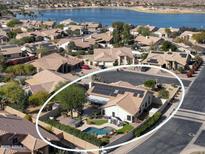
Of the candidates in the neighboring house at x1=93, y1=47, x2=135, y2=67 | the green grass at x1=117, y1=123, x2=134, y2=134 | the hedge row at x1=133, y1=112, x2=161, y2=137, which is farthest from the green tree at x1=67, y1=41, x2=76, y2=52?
the green grass at x1=117, y1=123, x2=134, y2=134

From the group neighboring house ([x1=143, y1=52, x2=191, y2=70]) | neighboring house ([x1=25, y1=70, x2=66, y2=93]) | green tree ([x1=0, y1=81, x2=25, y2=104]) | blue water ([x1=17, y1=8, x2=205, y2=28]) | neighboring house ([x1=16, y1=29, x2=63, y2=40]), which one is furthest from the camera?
blue water ([x1=17, y1=8, x2=205, y2=28])

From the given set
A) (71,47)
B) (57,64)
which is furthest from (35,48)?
(57,64)

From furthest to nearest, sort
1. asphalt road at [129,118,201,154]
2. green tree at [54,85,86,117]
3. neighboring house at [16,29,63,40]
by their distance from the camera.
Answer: neighboring house at [16,29,63,40]
green tree at [54,85,86,117]
asphalt road at [129,118,201,154]

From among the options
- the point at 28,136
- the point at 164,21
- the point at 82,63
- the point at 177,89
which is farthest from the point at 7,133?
the point at 164,21

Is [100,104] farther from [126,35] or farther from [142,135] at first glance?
[126,35]

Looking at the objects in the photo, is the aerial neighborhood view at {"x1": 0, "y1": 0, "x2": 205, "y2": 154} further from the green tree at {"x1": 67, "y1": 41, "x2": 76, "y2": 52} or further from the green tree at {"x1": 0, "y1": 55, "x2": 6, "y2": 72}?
the green tree at {"x1": 0, "y1": 55, "x2": 6, "y2": 72}
